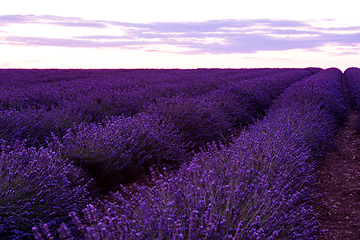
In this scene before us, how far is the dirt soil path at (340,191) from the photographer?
3.10 metres

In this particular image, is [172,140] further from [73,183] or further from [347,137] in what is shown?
[347,137]

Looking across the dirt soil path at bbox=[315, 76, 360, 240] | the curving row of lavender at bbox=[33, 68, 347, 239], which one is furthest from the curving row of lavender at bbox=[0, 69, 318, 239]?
the dirt soil path at bbox=[315, 76, 360, 240]

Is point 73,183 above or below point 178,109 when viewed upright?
below

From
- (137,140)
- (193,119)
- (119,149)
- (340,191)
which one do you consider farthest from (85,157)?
(340,191)

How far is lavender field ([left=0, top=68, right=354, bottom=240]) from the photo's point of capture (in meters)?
1.97

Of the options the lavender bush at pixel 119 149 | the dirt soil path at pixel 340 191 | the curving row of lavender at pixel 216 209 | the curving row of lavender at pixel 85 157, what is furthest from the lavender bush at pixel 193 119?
the curving row of lavender at pixel 216 209

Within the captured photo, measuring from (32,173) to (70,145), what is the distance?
1311mm

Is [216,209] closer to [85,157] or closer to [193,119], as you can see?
[85,157]

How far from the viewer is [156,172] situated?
4.39 metres

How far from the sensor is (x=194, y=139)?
562 centimetres

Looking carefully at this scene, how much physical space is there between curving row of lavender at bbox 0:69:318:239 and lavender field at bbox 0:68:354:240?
14mm

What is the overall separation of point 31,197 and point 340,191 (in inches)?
138

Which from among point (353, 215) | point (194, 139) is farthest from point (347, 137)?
point (353, 215)

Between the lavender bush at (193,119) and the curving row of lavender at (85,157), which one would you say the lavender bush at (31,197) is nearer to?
the curving row of lavender at (85,157)
